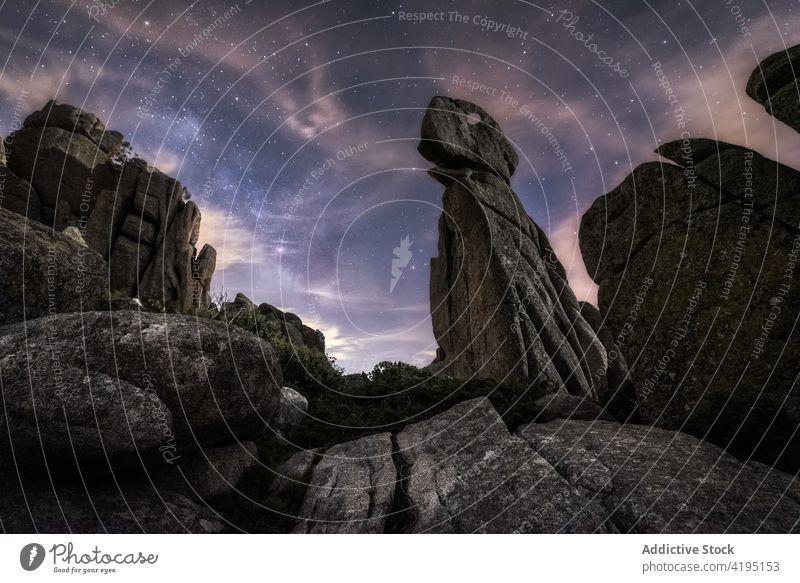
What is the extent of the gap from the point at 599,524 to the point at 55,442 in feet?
24.3

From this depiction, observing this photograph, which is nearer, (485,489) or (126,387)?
(126,387)

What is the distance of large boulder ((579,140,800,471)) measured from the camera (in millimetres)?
7105

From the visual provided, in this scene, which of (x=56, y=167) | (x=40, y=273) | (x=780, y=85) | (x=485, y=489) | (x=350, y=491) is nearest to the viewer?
(x=485, y=489)

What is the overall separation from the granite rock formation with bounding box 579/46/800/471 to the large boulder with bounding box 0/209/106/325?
11718mm

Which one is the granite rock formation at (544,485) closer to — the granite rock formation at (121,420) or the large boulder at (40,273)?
the granite rock formation at (121,420)

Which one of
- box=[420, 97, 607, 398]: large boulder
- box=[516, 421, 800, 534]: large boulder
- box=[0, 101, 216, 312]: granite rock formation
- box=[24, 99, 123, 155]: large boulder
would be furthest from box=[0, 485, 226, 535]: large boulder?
box=[24, 99, 123, 155]: large boulder

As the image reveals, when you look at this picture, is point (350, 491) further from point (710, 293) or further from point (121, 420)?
point (710, 293)

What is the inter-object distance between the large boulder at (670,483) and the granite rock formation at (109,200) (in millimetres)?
32788


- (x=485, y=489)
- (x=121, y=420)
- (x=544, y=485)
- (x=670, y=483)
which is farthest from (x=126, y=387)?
(x=670, y=483)

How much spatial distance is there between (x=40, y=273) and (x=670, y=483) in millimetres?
11272

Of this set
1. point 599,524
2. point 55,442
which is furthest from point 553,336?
point 55,442

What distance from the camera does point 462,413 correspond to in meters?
9.15
